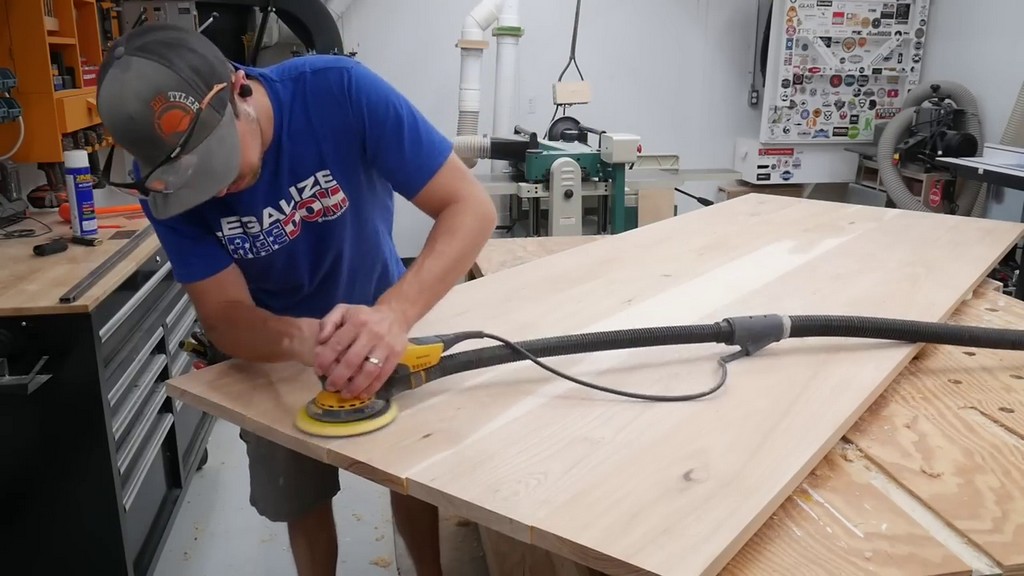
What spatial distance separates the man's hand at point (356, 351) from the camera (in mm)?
950

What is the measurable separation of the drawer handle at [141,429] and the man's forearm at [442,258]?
880 mm

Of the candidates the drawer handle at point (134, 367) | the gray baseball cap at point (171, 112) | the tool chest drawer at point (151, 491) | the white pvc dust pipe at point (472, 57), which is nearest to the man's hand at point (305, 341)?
the gray baseball cap at point (171, 112)

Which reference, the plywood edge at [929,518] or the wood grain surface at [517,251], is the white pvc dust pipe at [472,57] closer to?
the wood grain surface at [517,251]

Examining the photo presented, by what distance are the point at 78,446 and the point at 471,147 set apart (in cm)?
177

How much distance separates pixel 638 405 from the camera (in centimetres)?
104

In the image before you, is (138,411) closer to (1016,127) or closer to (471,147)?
(471,147)

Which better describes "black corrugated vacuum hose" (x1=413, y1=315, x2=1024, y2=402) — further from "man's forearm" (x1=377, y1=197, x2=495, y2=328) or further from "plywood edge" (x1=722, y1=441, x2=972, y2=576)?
"plywood edge" (x1=722, y1=441, x2=972, y2=576)

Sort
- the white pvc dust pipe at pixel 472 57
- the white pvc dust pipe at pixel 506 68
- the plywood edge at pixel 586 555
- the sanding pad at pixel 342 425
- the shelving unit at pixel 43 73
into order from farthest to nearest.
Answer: the white pvc dust pipe at pixel 506 68
the white pvc dust pipe at pixel 472 57
the shelving unit at pixel 43 73
the sanding pad at pixel 342 425
the plywood edge at pixel 586 555

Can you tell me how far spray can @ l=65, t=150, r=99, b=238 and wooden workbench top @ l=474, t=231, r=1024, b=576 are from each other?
180 cm

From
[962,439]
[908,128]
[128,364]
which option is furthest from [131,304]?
[908,128]

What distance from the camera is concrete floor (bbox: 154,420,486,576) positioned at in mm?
1879

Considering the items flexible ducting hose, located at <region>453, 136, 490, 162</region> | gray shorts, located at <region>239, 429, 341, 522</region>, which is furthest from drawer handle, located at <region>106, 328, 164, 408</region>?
flexible ducting hose, located at <region>453, 136, 490, 162</region>

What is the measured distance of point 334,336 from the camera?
0.96 m

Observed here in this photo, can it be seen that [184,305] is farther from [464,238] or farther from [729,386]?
[729,386]
